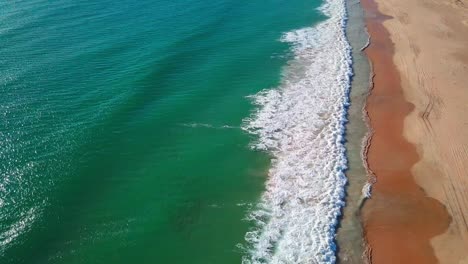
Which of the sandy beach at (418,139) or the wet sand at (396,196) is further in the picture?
the sandy beach at (418,139)

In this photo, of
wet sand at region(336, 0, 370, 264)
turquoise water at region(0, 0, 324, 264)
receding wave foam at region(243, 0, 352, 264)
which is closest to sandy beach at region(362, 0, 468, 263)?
wet sand at region(336, 0, 370, 264)

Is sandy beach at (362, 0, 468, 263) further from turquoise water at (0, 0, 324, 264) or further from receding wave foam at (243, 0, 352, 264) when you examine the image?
turquoise water at (0, 0, 324, 264)

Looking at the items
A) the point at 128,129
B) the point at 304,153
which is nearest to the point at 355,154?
the point at 304,153

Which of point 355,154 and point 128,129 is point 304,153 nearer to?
point 355,154

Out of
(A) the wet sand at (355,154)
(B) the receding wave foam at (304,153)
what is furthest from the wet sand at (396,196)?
(B) the receding wave foam at (304,153)

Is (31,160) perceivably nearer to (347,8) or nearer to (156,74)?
(156,74)

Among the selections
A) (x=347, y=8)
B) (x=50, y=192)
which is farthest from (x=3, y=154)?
(x=347, y=8)

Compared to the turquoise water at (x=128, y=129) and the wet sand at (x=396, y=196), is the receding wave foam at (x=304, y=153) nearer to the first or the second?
the turquoise water at (x=128, y=129)

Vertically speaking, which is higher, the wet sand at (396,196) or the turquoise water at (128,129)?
the turquoise water at (128,129)
